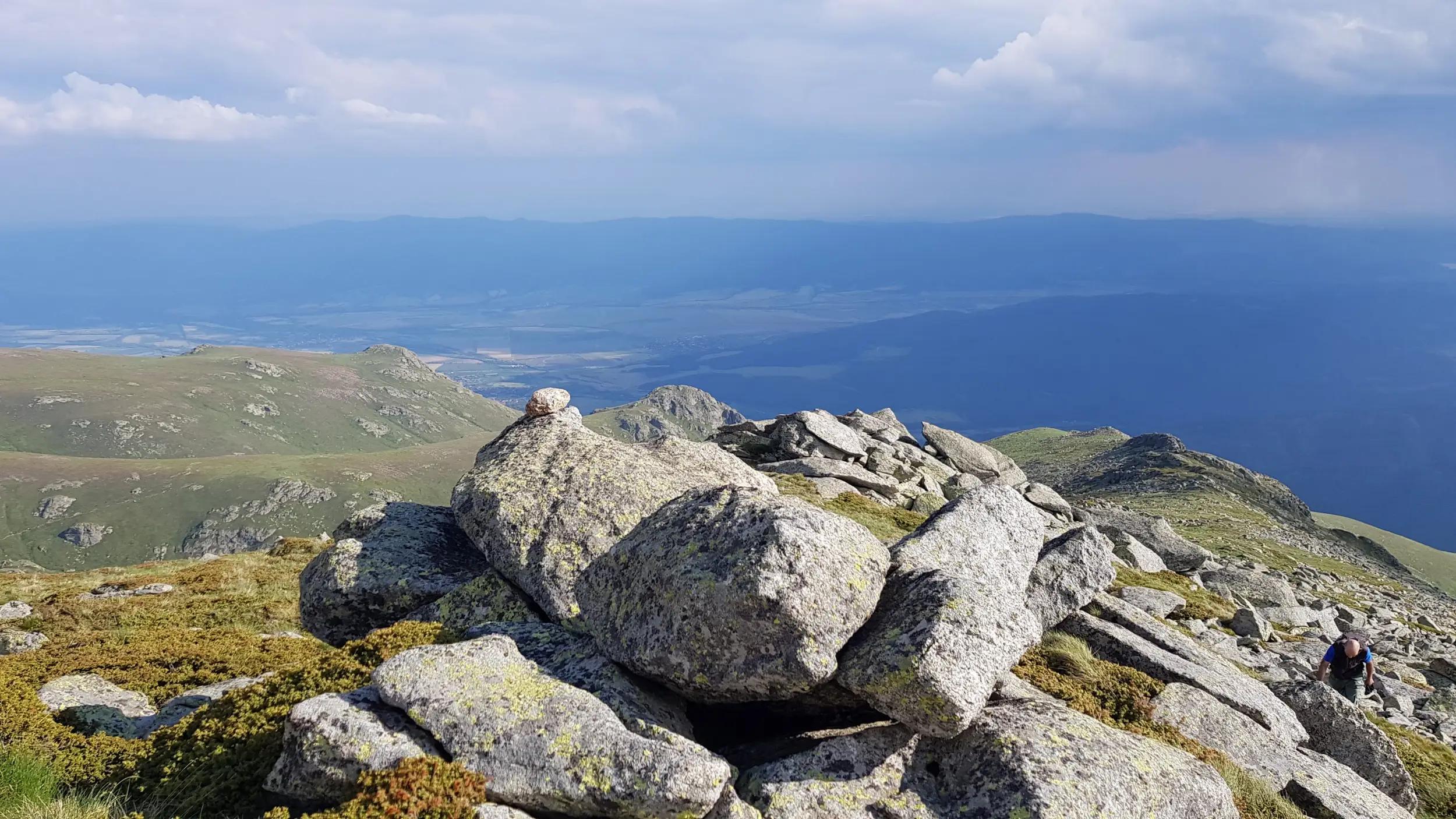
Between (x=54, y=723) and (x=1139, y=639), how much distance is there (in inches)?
784

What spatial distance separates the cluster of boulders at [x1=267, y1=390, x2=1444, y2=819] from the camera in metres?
10.5

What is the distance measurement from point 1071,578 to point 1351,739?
6.45m

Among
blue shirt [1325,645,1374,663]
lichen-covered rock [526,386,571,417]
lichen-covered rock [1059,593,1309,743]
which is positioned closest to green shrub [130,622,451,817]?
lichen-covered rock [526,386,571,417]

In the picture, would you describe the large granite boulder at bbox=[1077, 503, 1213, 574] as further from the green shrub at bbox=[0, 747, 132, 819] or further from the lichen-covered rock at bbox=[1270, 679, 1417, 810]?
the green shrub at bbox=[0, 747, 132, 819]

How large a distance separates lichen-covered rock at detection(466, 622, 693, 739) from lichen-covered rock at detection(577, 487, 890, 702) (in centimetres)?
26

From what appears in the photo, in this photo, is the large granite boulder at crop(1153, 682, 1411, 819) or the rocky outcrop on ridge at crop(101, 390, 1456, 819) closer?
the rocky outcrop on ridge at crop(101, 390, 1456, 819)

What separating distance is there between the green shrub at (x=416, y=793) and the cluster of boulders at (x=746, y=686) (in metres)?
0.32

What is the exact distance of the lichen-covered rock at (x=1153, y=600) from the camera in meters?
31.0

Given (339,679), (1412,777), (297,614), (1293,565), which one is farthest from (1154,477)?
(339,679)

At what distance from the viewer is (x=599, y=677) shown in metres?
12.1

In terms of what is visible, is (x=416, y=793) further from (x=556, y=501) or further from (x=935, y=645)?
(x=556, y=501)

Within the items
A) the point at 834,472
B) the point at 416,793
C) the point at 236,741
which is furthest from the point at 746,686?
the point at 834,472

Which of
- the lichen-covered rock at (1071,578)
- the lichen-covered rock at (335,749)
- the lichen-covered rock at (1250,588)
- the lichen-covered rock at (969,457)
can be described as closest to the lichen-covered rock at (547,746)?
the lichen-covered rock at (335,749)

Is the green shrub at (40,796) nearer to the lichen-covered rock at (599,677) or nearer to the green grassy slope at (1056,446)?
the lichen-covered rock at (599,677)
